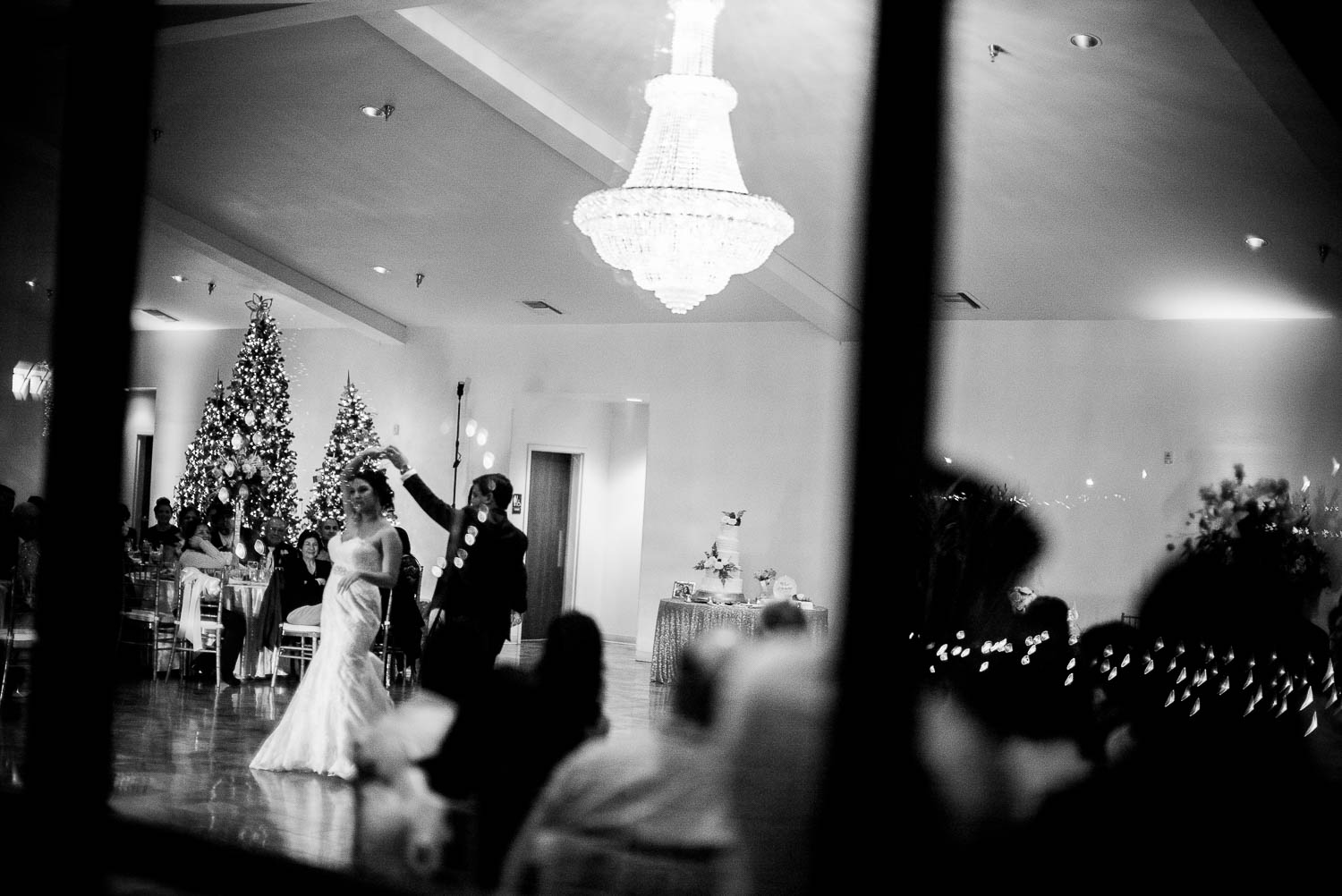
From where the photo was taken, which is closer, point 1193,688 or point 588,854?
point 588,854

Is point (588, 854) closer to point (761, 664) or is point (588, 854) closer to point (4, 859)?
point (761, 664)

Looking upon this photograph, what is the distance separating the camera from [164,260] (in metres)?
12.8

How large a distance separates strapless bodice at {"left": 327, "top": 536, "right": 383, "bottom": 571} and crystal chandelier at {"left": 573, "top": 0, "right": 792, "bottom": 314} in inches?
72.9

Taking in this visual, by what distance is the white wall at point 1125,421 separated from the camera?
906 cm

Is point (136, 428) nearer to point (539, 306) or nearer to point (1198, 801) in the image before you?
point (539, 306)

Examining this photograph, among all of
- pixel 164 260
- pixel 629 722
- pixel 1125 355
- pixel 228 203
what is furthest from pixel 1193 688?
pixel 164 260

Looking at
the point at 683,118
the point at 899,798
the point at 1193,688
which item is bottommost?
the point at 1193,688

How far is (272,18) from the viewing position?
260 inches

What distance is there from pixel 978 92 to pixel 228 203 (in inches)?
257

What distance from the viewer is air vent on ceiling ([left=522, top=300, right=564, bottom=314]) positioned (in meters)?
12.1

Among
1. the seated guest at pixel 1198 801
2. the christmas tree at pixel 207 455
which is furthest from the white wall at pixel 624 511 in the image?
the seated guest at pixel 1198 801

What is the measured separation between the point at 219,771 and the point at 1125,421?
673cm

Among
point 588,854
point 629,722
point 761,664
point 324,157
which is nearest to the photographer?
point 761,664

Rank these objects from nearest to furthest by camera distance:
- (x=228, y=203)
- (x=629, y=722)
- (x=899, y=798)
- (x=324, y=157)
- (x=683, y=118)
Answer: (x=899, y=798)
(x=683, y=118)
(x=629, y=722)
(x=324, y=157)
(x=228, y=203)
